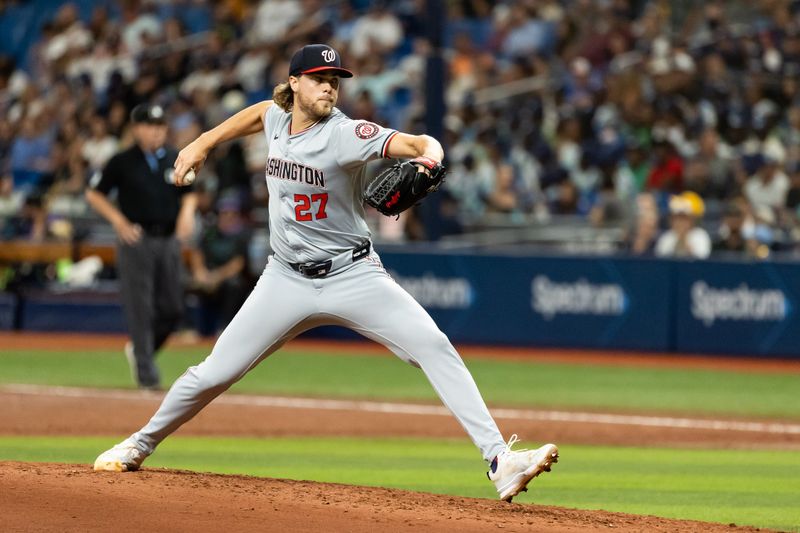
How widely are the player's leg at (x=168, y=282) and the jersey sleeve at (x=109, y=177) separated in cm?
62

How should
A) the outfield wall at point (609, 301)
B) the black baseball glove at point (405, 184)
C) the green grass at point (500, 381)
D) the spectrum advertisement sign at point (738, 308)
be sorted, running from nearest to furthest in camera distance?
the black baseball glove at point (405, 184) → the green grass at point (500, 381) → the spectrum advertisement sign at point (738, 308) → the outfield wall at point (609, 301)

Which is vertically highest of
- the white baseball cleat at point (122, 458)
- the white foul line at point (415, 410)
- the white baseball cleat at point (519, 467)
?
the white baseball cleat at point (519, 467)

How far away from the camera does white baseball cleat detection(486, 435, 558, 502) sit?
6027 mm

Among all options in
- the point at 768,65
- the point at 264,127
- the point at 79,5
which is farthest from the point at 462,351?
the point at 79,5

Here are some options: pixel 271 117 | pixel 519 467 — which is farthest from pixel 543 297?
pixel 519 467

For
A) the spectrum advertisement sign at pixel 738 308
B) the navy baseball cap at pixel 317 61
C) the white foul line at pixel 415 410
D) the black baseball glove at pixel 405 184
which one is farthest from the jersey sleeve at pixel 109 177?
the spectrum advertisement sign at pixel 738 308

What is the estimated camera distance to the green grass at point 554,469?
7.19 m

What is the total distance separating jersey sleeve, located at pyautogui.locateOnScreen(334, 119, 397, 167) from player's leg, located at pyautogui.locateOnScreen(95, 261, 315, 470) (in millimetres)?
628

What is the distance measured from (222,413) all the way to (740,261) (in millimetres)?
7383

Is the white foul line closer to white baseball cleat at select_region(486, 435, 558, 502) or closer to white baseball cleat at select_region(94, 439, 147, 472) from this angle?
white baseball cleat at select_region(94, 439, 147, 472)

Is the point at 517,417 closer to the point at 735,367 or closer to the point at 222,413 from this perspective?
the point at 222,413

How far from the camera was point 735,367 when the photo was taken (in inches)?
620

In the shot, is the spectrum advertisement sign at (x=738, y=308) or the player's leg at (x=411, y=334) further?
the spectrum advertisement sign at (x=738, y=308)

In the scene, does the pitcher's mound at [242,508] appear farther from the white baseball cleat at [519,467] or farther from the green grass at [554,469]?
the green grass at [554,469]
